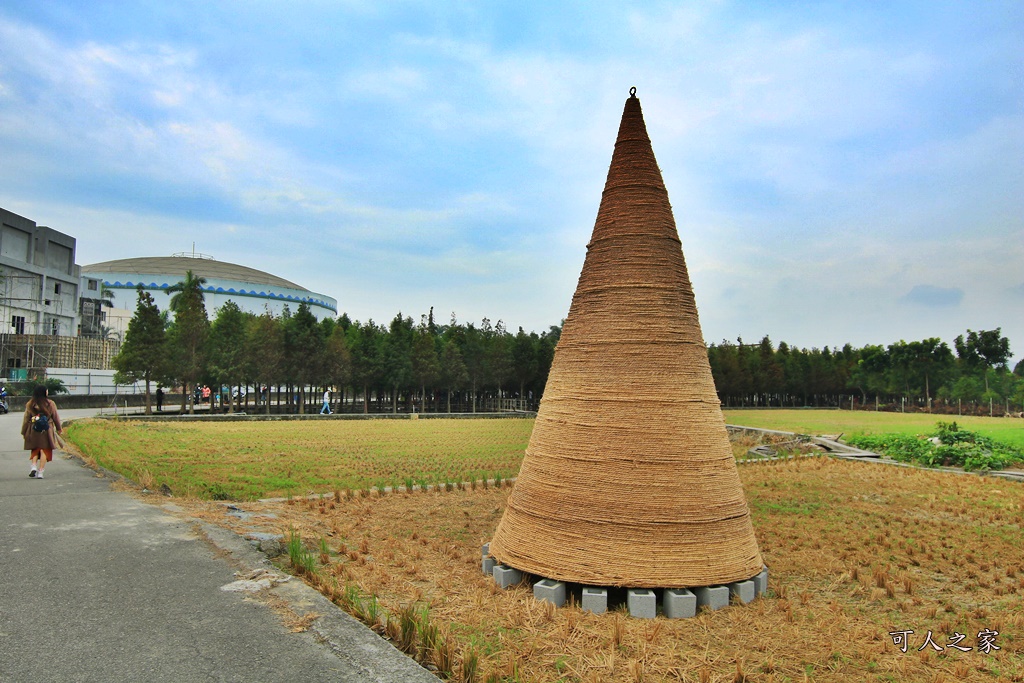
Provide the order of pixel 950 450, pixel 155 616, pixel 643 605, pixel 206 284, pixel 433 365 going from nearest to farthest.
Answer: pixel 155 616
pixel 643 605
pixel 950 450
pixel 433 365
pixel 206 284

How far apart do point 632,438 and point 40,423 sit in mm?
10717

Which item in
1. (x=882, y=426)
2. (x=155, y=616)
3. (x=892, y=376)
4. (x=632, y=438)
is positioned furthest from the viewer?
(x=892, y=376)

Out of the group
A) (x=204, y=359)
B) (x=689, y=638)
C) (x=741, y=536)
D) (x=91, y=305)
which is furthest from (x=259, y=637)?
(x=91, y=305)

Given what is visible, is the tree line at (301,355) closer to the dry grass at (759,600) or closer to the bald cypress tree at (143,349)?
the bald cypress tree at (143,349)

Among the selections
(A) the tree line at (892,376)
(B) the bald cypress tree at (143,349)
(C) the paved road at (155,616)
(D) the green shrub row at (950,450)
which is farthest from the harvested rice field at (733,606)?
(A) the tree line at (892,376)

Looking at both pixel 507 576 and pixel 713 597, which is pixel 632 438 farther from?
pixel 507 576

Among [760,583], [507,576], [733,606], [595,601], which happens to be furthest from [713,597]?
[507,576]

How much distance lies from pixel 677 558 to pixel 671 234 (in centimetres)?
316

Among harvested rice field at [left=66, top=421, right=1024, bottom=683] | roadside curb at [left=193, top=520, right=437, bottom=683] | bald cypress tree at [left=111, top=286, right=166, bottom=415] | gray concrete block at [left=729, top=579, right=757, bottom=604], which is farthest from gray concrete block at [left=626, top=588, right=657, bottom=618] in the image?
bald cypress tree at [left=111, top=286, right=166, bottom=415]

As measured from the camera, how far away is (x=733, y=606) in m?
5.56

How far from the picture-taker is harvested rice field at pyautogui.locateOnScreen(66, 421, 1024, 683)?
4328mm

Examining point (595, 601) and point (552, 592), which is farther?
point (552, 592)

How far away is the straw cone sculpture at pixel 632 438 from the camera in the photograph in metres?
5.60

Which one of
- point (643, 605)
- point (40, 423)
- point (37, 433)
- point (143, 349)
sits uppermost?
point (143, 349)
